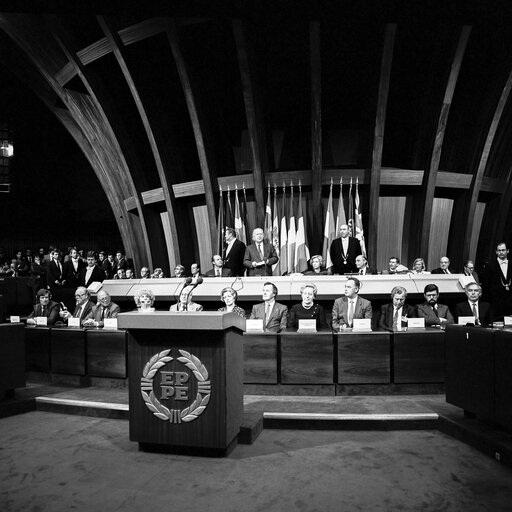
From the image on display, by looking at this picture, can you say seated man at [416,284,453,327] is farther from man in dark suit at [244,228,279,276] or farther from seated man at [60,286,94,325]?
seated man at [60,286,94,325]

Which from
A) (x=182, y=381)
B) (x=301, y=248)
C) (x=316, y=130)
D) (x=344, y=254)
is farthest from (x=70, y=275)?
(x=182, y=381)

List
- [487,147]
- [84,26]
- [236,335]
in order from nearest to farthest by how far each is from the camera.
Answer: [236,335], [487,147], [84,26]

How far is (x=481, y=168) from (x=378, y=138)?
220cm

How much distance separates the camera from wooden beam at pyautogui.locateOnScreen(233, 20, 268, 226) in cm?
752

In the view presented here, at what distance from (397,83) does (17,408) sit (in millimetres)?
8362

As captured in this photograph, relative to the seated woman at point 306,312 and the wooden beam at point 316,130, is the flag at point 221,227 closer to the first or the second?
the wooden beam at point 316,130

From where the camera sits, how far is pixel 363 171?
8664mm

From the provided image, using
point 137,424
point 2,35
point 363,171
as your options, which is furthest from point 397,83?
point 2,35

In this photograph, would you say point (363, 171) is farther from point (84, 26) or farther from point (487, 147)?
point (84, 26)

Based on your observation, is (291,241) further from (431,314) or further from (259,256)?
(431,314)

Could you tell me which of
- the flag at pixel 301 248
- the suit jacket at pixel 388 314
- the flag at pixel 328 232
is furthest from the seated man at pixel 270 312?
the flag at pixel 328 232

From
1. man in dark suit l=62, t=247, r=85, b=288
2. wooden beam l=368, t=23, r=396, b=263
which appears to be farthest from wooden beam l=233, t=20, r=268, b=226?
man in dark suit l=62, t=247, r=85, b=288

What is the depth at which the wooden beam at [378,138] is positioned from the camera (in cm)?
737

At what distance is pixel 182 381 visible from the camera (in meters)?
2.69
